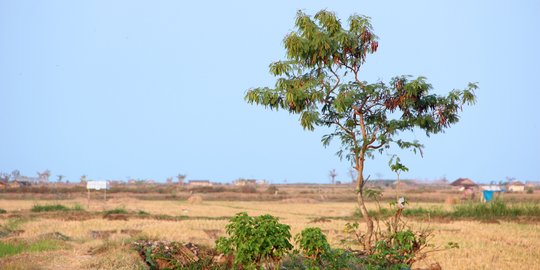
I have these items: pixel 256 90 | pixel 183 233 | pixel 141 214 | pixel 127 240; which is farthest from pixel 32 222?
pixel 256 90

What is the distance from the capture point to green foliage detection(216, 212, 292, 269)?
9.78m

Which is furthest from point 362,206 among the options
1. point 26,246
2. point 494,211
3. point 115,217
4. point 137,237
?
point 494,211

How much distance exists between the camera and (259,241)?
975 centimetres

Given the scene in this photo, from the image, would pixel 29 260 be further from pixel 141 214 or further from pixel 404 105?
pixel 141 214

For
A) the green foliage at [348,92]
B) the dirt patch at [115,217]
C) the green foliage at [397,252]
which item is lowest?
the dirt patch at [115,217]

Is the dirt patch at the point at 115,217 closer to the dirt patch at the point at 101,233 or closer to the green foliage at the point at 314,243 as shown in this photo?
the dirt patch at the point at 101,233

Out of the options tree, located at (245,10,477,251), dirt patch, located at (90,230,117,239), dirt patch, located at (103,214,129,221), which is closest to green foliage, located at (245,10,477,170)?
tree, located at (245,10,477,251)

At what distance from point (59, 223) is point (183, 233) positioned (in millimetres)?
8297

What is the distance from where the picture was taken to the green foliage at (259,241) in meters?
9.78

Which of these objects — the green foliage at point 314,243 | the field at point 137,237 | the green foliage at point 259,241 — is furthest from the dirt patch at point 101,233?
the green foliage at point 314,243

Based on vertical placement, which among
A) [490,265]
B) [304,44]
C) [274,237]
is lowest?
[490,265]

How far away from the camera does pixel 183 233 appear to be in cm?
2216

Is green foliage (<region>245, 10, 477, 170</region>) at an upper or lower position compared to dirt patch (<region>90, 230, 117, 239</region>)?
upper

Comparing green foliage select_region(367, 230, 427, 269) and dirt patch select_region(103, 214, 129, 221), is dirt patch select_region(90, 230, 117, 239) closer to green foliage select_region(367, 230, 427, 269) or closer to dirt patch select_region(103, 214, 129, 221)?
dirt patch select_region(103, 214, 129, 221)
